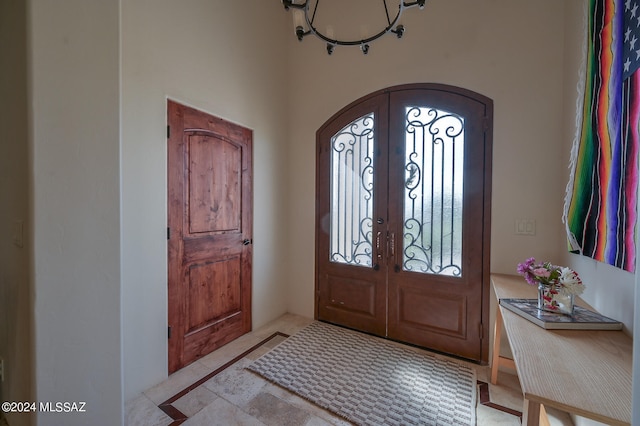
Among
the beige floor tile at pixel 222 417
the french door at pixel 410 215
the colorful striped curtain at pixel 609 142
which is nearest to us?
the colorful striped curtain at pixel 609 142

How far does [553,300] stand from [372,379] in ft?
4.43

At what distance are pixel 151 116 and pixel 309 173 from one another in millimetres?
1677

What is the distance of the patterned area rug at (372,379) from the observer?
5.71ft

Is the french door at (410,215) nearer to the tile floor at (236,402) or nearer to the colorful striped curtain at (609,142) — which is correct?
the tile floor at (236,402)

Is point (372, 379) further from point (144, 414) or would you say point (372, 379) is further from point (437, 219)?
point (144, 414)

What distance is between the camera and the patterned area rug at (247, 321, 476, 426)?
1.74m

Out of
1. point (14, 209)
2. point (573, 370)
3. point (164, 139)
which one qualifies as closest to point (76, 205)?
point (14, 209)

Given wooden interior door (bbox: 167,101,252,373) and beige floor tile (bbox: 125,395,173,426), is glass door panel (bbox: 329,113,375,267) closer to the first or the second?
wooden interior door (bbox: 167,101,252,373)

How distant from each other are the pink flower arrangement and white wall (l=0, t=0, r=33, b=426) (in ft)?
8.33

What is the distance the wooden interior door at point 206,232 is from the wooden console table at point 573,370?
7.36ft

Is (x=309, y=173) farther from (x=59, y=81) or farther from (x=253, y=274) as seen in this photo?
(x=59, y=81)

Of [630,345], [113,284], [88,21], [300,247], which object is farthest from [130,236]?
[630,345]

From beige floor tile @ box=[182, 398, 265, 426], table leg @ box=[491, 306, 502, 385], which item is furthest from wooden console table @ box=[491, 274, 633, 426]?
beige floor tile @ box=[182, 398, 265, 426]

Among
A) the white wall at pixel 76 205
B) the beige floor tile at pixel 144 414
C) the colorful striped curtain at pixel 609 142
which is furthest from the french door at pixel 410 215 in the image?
the white wall at pixel 76 205
